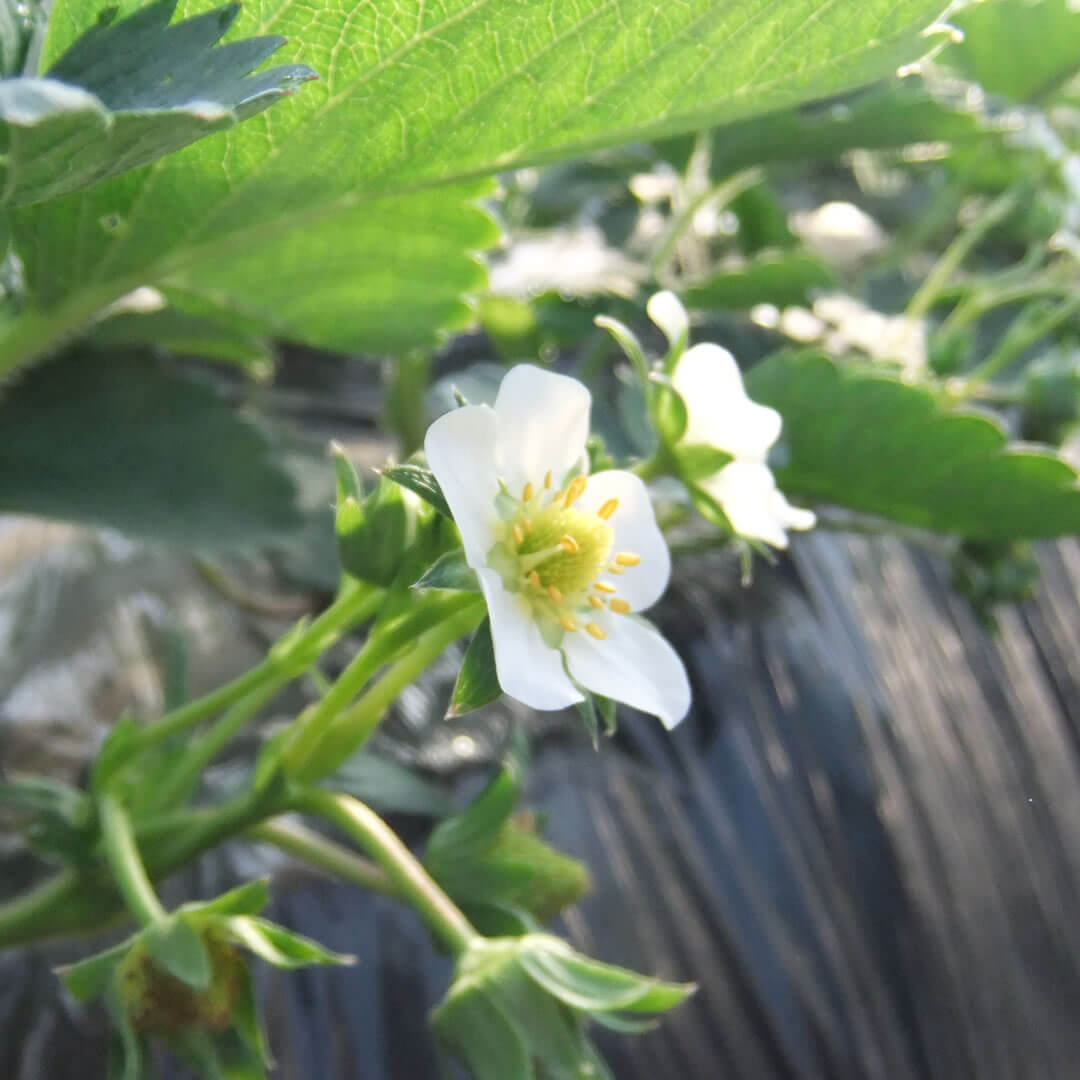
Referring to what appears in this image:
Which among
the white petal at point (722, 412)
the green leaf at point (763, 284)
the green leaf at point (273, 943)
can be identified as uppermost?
the green leaf at point (763, 284)

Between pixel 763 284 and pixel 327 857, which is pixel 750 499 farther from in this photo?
pixel 763 284

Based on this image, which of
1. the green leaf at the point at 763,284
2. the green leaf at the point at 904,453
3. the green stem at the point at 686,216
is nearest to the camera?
the green leaf at the point at 904,453

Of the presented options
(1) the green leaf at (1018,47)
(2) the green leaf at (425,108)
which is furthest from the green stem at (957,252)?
(2) the green leaf at (425,108)

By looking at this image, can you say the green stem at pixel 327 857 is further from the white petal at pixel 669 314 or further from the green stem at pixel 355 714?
the white petal at pixel 669 314

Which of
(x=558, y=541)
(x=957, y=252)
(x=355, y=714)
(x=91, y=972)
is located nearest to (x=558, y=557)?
(x=558, y=541)

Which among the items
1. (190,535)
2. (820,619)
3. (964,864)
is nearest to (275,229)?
(190,535)

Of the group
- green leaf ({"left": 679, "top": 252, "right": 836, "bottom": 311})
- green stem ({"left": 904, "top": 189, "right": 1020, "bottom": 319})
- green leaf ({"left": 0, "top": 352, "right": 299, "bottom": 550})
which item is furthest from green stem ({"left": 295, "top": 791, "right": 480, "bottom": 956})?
green stem ({"left": 904, "top": 189, "right": 1020, "bottom": 319})

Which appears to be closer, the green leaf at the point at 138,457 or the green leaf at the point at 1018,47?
the green leaf at the point at 138,457
